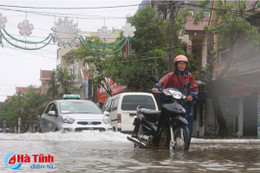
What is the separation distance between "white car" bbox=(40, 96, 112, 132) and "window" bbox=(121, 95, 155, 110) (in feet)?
8.14

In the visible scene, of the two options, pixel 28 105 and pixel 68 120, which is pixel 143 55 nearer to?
pixel 68 120

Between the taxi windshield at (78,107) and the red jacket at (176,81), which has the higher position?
the red jacket at (176,81)

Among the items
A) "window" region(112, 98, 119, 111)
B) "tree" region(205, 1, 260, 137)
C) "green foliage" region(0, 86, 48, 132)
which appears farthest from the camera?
"green foliage" region(0, 86, 48, 132)

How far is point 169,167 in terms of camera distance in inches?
215

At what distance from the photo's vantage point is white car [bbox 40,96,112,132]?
1341 centimetres

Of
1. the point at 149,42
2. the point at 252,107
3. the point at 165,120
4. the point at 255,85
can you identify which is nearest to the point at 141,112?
the point at 165,120

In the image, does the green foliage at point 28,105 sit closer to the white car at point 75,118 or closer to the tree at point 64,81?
the tree at point 64,81

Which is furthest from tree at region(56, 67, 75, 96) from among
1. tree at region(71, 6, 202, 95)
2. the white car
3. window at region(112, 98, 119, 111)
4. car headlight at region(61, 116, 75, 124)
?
car headlight at region(61, 116, 75, 124)

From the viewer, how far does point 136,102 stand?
1733 cm

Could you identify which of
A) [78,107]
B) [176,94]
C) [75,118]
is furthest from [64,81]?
[176,94]

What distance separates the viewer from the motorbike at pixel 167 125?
8.10 meters

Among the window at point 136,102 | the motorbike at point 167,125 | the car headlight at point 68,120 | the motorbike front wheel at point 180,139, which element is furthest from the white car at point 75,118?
the motorbike front wheel at point 180,139

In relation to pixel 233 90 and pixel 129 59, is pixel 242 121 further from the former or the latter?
pixel 129 59

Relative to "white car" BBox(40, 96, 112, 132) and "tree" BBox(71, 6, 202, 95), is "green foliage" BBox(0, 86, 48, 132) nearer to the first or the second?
"tree" BBox(71, 6, 202, 95)
